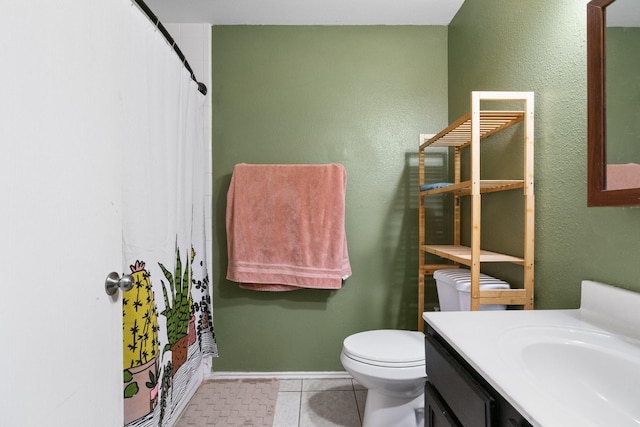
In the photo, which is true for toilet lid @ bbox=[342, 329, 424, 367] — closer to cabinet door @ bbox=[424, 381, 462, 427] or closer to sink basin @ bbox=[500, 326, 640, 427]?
cabinet door @ bbox=[424, 381, 462, 427]

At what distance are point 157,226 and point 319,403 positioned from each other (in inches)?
49.1

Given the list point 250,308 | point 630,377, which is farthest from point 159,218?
point 630,377

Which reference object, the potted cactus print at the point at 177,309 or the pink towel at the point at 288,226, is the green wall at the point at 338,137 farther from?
the potted cactus print at the point at 177,309

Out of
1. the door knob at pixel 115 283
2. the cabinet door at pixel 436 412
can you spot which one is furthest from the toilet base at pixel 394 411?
the door knob at pixel 115 283

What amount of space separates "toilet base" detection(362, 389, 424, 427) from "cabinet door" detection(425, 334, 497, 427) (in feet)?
2.00

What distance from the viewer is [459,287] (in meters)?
1.31

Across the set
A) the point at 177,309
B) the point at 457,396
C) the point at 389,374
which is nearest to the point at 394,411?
the point at 389,374

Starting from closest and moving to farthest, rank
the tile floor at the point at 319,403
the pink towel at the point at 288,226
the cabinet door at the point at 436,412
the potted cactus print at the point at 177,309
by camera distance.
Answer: the cabinet door at the point at 436,412 → the potted cactus print at the point at 177,309 → the tile floor at the point at 319,403 → the pink towel at the point at 288,226

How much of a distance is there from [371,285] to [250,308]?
0.76 meters

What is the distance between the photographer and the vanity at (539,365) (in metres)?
0.53

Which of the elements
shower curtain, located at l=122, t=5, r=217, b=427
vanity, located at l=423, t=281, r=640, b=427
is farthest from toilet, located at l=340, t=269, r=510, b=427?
shower curtain, located at l=122, t=5, r=217, b=427

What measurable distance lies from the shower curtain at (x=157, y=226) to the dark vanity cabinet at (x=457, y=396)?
2.96 ft

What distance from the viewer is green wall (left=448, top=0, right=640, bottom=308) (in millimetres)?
849

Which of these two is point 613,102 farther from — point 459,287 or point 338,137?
point 338,137
